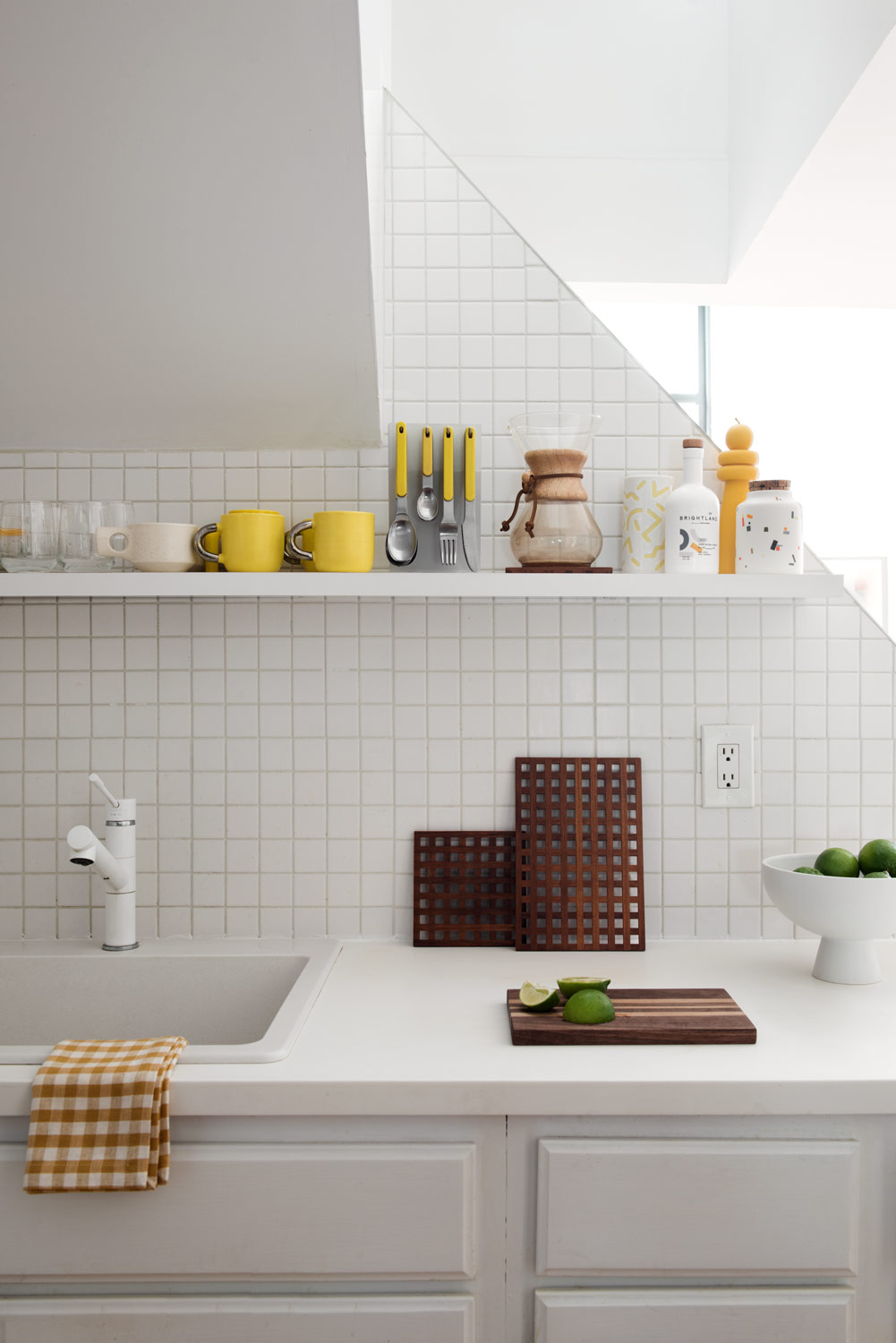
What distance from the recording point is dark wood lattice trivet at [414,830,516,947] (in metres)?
1.60

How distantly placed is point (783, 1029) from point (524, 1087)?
368 millimetres

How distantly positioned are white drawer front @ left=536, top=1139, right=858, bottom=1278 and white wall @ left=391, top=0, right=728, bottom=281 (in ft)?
7.80

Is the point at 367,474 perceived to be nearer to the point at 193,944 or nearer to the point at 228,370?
the point at 228,370

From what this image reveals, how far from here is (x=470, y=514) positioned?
1592 mm

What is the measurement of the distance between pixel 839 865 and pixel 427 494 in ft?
2.76

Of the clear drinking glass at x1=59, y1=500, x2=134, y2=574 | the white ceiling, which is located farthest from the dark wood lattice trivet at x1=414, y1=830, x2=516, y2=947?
the white ceiling

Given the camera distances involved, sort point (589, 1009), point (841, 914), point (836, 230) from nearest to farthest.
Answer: point (589, 1009) < point (841, 914) < point (836, 230)

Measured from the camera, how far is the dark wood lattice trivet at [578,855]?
5.16ft

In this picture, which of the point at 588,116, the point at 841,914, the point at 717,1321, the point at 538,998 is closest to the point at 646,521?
the point at 841,914

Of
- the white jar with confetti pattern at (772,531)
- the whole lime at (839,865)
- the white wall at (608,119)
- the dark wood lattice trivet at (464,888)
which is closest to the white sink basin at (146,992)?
the dark wood lattice trivet at (464,888)

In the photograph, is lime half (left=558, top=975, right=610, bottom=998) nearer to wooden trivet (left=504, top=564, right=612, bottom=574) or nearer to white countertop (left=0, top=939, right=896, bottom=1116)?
white countertop (left=0, top=939, right=896, bottom=1116)

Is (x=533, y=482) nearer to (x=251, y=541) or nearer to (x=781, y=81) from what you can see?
(x=251, y=541)

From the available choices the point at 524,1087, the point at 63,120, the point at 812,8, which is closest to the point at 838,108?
the point at 812,8

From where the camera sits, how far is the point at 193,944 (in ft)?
5.22
